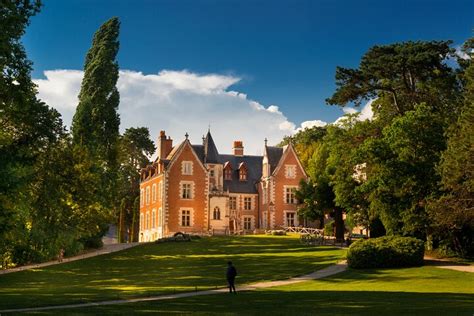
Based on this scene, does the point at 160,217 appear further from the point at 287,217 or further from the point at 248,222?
the point at 287,217

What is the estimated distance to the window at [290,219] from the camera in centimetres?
7069

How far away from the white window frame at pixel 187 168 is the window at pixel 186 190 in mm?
1247

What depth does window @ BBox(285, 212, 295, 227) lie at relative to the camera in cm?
7069

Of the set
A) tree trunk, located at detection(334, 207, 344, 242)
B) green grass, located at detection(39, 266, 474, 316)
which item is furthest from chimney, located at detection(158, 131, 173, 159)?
green grass, located at detection(39, 266, 474, 316)

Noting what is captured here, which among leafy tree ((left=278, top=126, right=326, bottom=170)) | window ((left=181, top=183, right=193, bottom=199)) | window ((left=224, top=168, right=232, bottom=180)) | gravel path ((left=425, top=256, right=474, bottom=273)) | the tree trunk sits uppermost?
leafy tree ((left=278, top=126, right=326, bottom=170))

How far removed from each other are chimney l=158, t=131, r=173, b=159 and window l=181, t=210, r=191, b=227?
7762 millimetres

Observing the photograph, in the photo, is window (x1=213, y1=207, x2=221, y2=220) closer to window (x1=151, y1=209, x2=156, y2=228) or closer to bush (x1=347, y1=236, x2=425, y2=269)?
window (x1=151, y1=209, x2=156, y2=228)

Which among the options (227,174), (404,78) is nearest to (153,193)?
(227,174)

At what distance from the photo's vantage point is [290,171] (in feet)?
233

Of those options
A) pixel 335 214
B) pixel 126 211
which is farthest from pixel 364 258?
pixel 126 211

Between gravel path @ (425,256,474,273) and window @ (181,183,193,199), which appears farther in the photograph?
window @ (181,183,193,199)

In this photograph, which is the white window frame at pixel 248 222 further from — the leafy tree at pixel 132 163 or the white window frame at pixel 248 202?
the leafy tree at pixel 132 163

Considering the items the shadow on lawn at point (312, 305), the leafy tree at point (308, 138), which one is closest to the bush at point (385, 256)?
the shadow on lawn at point (312, 305)

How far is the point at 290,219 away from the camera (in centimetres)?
7094
